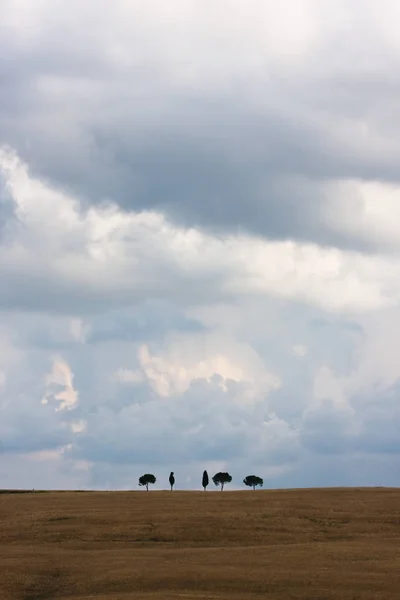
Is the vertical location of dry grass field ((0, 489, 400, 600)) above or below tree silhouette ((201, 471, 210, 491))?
below

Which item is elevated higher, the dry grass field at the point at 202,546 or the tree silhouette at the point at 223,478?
the tree silhouette at the point at 223,478

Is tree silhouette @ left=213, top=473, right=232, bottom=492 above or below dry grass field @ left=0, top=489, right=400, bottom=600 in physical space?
above

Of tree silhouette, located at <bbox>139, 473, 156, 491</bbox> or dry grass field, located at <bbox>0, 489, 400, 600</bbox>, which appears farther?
tree silhouette, located at <bbox>139, 473, 156, 491</bbox>

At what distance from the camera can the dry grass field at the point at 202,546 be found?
51.9m

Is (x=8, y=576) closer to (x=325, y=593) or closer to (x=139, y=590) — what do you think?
(x=139, y=590)

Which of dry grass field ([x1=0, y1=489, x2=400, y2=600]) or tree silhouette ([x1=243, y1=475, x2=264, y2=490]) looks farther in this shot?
tree silhouette ([x1=243, y1=475, x2=264, y2=490])

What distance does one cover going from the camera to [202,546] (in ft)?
215

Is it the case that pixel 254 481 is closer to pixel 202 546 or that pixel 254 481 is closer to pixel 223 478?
pixel 223 478

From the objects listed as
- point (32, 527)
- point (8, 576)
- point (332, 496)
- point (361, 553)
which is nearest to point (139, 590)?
point (8, 576)

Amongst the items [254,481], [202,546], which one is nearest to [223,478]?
[254,481]

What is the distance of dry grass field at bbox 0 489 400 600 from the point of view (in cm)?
5191

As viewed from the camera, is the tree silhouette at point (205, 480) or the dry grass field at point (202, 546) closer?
the dry grass field at point (202, 546)

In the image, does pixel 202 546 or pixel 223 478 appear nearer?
pixel 202 546

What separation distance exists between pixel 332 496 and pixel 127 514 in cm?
2302
